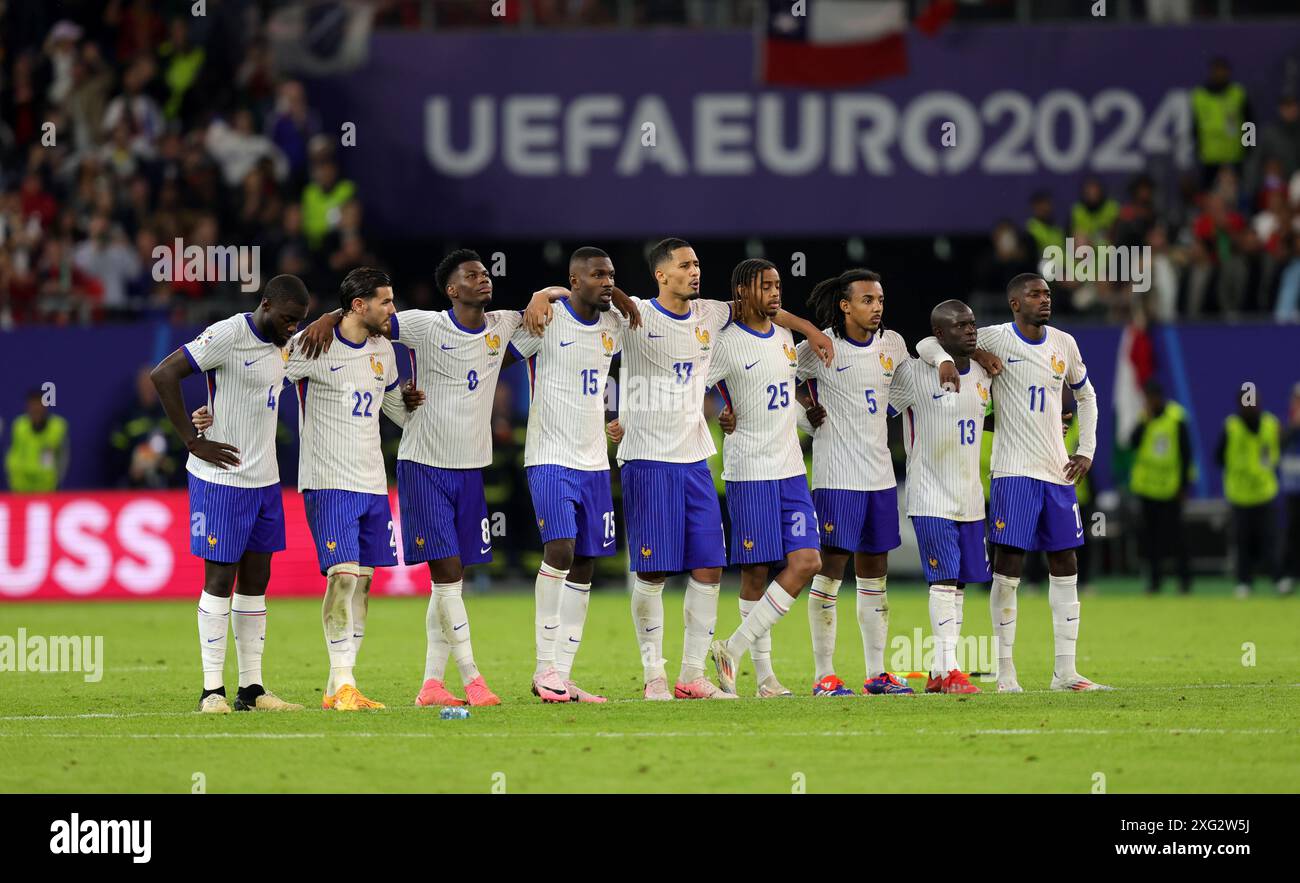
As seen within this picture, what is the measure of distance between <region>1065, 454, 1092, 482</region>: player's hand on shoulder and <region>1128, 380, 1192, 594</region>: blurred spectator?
10.2m

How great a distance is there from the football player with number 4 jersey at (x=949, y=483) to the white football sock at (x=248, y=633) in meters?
3.89

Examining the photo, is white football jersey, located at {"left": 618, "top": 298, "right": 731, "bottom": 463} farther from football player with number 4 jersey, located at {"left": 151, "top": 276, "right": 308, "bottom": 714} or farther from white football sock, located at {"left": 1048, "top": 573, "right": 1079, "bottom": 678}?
white football sock, located at {"left": 1048, "top": 573, "right": 1079, "bottom": 678}

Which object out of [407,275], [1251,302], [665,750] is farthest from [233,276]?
[665,750]

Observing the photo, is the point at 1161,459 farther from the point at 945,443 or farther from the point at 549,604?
the point at 549,604

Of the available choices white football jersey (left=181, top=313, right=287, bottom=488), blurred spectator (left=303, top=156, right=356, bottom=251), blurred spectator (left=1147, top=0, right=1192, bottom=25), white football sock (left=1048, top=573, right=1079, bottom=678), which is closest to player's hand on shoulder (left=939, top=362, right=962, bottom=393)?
white football sock (left=1048, top=573, right=1079, bottom=678)

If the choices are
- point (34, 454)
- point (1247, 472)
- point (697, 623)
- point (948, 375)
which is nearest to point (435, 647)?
point (697, 623)

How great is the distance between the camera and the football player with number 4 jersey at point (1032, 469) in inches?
487

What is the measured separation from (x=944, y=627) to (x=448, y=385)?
3.26 m

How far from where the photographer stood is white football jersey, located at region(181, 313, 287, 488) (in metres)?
11.5

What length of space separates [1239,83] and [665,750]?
18611mm

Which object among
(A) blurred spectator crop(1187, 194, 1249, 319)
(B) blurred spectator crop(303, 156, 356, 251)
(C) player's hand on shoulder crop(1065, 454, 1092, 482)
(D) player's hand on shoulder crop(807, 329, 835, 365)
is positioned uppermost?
(B) blurred spectator crop(303, 156, 356, 251)

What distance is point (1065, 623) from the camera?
12352 millimetres

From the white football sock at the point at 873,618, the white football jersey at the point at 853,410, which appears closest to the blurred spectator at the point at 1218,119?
the white football jersey at the point at 853,410

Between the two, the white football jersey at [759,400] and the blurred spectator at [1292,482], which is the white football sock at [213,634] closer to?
the white football jersey at [759,400]
